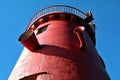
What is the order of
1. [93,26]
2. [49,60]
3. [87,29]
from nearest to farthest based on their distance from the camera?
1. [49,60]
2. [87,29]
3. [93,26]

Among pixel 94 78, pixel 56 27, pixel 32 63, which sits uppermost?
pixel 56 27

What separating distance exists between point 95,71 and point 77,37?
84.0 inches

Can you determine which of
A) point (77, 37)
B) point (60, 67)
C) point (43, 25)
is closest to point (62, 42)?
Answer: point (77, 37)

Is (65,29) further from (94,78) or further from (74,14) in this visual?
(94,78)

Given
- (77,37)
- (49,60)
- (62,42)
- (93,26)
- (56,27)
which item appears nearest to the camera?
(49,60)

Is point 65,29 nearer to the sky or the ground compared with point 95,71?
nearer to the sky

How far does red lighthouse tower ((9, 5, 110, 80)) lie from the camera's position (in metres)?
8.62

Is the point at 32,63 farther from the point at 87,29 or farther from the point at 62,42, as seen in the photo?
the point at 87,29

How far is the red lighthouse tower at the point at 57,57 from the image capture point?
339 inches

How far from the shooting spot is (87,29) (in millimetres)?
13781

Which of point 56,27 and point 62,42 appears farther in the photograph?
point 56,27

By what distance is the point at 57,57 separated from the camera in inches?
365

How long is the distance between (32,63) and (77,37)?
2625 millimetres

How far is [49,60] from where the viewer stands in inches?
359
